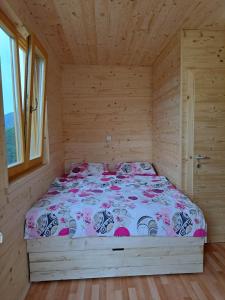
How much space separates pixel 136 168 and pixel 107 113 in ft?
3.65

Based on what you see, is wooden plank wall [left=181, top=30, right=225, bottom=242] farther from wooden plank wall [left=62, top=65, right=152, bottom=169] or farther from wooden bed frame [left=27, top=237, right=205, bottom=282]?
wooden plank wall [left=62, top=65, right=152, bottom=169]

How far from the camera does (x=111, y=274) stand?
1.87m

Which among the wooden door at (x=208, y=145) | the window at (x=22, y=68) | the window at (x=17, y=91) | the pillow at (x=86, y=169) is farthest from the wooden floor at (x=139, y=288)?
the pillow at (x=86, y=169)

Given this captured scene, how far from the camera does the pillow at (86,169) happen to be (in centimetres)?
347

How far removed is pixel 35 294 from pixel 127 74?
340 cm

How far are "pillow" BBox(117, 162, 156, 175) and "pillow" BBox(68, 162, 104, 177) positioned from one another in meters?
0.34

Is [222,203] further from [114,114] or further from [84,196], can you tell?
[114,114]

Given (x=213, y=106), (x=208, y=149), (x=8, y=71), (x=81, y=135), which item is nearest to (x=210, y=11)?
(x=213, y=106)

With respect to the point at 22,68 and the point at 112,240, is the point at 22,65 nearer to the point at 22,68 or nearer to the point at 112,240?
the point at 22,68

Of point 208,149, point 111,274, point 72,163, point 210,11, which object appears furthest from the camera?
point 72,163

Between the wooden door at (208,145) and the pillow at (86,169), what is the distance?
5.14 ft

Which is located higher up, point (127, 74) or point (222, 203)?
point (127, 74)

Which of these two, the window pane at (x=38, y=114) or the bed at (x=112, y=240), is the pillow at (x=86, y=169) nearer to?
the window pane at (x=38, y=114)

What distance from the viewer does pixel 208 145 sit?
8.13ft
